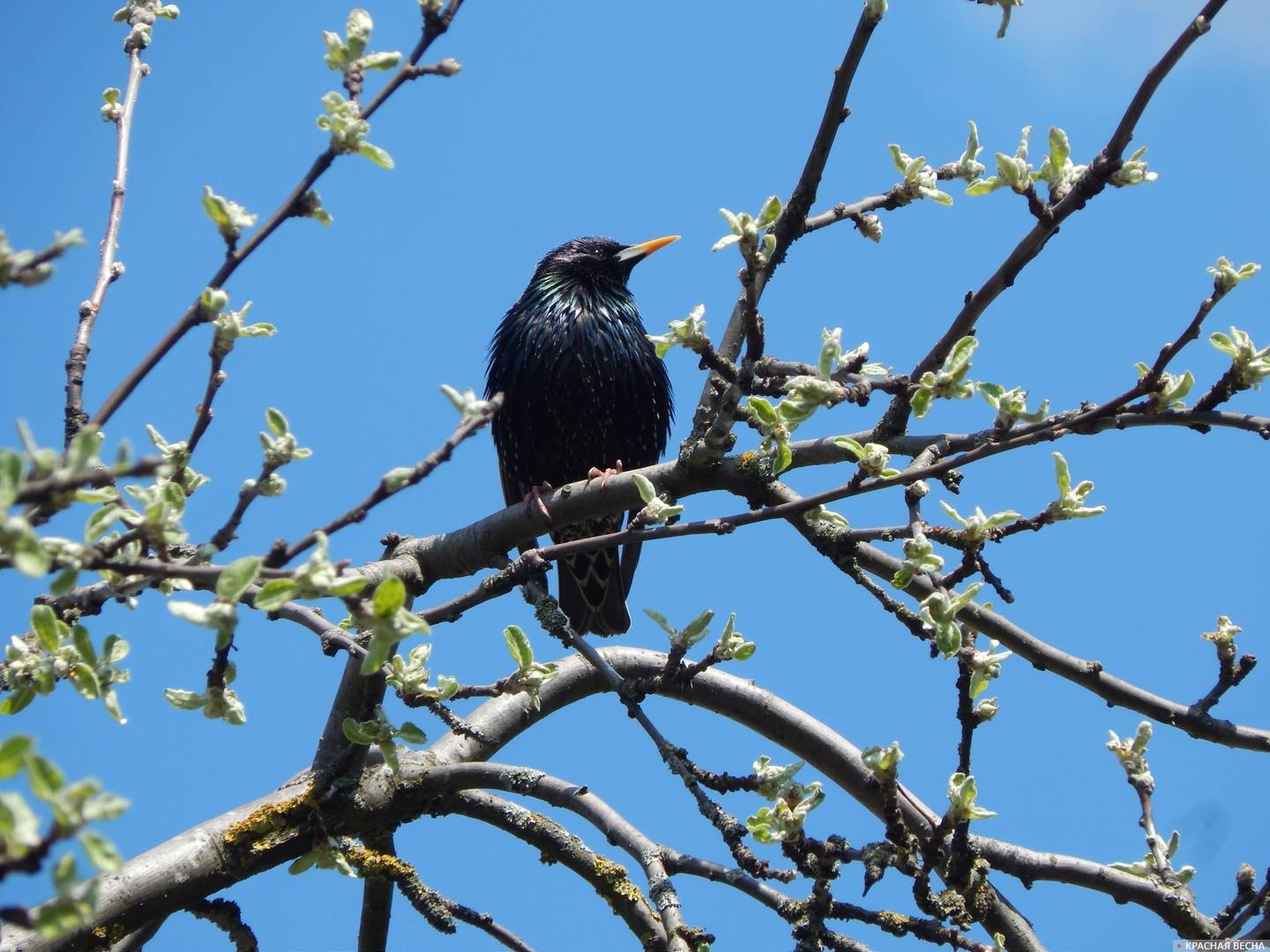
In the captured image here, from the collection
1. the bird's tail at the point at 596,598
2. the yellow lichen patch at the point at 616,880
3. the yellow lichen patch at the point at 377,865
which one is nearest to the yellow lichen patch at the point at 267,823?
the yellow lichen patch at the point at 377,865

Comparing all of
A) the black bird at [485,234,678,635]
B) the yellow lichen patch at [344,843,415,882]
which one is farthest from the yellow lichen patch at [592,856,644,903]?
the black bird at [485,234,678,635]

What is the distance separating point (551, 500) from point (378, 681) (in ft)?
2.01

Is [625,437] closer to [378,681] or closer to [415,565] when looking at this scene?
[415,565]

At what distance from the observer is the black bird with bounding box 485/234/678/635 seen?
4.84 m

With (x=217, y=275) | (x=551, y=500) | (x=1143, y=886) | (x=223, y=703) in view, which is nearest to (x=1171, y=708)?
(x=1143, y=886)

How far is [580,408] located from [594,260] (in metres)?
1.05

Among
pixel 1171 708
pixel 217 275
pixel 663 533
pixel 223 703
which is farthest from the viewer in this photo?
pixel 1171 708

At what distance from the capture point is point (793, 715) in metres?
3.67

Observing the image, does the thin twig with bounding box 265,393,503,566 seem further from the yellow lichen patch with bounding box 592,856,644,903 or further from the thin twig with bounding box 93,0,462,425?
the yellow lichen patch with bounding box 592,856,644,903

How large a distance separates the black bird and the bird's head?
0.59 ft

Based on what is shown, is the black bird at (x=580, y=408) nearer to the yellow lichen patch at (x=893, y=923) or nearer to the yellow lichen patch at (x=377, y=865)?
the yellow lichen patch at (x=377, y=865)

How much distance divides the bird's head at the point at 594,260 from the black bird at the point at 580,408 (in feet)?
0.59

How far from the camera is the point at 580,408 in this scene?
482 centimetres

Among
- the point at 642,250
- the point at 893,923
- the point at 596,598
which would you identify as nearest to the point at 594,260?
the point at 642,250
